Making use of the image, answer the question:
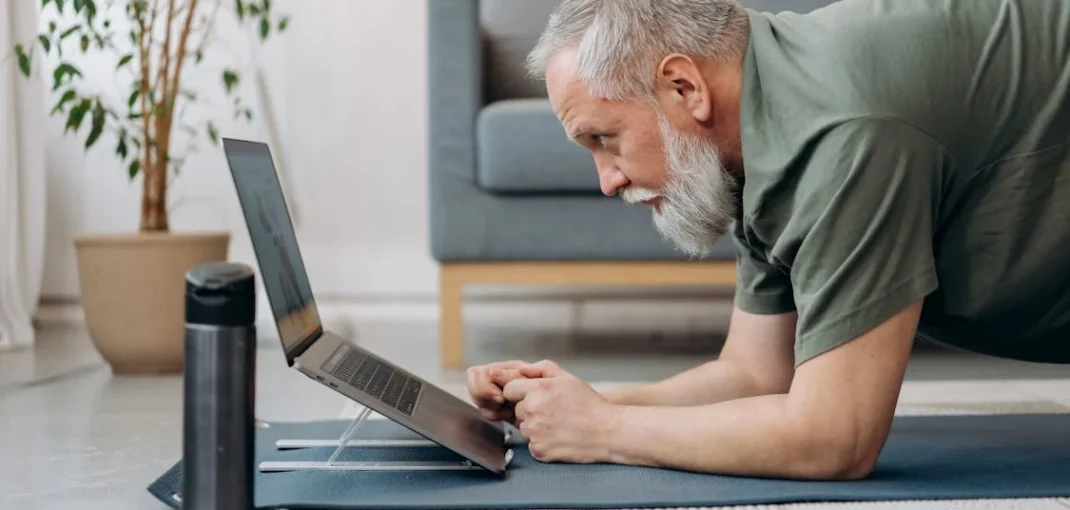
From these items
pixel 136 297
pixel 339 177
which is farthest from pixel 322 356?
pixel 339 177

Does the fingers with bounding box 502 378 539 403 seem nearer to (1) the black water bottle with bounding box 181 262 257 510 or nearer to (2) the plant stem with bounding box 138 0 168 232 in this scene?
(1) the black water bottle with bounding box 181 262 257 510

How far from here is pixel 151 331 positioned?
2.17m

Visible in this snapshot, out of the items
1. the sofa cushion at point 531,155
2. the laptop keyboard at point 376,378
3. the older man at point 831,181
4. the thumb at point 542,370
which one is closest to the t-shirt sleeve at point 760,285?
the older man at point 831,181

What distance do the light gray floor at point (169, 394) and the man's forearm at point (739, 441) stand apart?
0.19 ft

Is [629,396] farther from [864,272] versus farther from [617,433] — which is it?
[864,272]

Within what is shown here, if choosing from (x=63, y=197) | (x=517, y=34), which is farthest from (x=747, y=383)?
(x=63, y=197)

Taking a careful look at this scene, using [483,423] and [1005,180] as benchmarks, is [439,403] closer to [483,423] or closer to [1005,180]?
[483,423]

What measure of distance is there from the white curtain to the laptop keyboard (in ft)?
5.08

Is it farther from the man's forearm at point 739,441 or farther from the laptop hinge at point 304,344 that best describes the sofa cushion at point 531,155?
the man's forearm at point 739,441

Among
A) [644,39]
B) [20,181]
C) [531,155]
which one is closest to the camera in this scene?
[644,39]

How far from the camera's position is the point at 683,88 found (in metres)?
1.14

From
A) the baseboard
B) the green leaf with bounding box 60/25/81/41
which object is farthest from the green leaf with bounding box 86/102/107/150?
the baseboard

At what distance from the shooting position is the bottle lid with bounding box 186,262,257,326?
871mm

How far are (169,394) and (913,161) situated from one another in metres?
1.40
